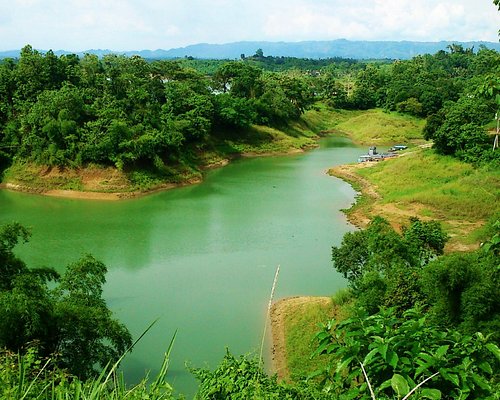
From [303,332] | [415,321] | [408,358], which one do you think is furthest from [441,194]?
[408,358]

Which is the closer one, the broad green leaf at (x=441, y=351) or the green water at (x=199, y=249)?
the broad green leaf at (x=441, y=351)

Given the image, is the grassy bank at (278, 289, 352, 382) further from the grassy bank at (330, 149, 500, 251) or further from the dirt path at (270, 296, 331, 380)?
the grassy bank at (330, 149, 500, 251)

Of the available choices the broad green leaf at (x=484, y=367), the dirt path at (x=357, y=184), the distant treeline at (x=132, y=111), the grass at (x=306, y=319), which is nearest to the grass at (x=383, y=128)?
the distant treeline at (x=132, y=111)

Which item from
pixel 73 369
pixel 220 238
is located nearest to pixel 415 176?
pixel 220 238

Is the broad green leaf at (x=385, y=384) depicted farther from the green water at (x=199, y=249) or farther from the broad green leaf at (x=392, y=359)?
the green water at (x=199, y=249)

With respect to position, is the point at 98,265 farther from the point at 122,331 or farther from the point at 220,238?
the point at 220,238

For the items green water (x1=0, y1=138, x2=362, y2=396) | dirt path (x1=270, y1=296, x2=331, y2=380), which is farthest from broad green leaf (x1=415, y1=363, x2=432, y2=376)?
dirt path (x1=270, y1=296, x2=331, y2=380)
